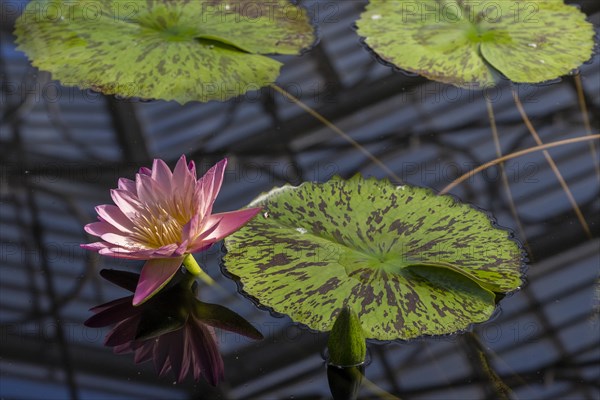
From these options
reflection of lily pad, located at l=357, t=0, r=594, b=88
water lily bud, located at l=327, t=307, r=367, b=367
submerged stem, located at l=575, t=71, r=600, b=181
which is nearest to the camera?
water lily bud, located at l=327, t=307, r=367, b=367

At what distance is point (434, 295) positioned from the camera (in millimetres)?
1972

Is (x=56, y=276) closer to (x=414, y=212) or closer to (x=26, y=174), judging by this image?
(x=26, y=174)

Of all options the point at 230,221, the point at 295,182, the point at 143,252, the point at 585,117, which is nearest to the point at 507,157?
the point at 585,117

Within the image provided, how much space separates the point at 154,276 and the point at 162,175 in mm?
263

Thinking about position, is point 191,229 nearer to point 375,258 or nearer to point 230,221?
point 230,221

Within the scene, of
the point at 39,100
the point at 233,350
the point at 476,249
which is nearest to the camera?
the point at 233,350

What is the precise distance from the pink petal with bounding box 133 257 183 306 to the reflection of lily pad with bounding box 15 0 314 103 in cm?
87

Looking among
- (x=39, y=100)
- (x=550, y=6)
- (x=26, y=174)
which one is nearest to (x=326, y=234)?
(x=26, y=174)

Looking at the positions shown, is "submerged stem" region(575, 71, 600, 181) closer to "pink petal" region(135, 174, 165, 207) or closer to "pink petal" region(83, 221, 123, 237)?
"pink petal" region(135, 174, 165, 207)

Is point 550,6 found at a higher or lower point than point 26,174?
higher

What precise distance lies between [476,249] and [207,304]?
28.1 inches

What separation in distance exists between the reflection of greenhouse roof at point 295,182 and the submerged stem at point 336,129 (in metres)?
0.03

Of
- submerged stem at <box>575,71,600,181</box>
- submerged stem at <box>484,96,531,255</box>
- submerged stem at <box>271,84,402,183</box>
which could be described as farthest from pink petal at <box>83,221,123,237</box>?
submerged stem at <box>575,71,600,181</box>

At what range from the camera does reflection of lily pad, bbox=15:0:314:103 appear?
2.73 m
